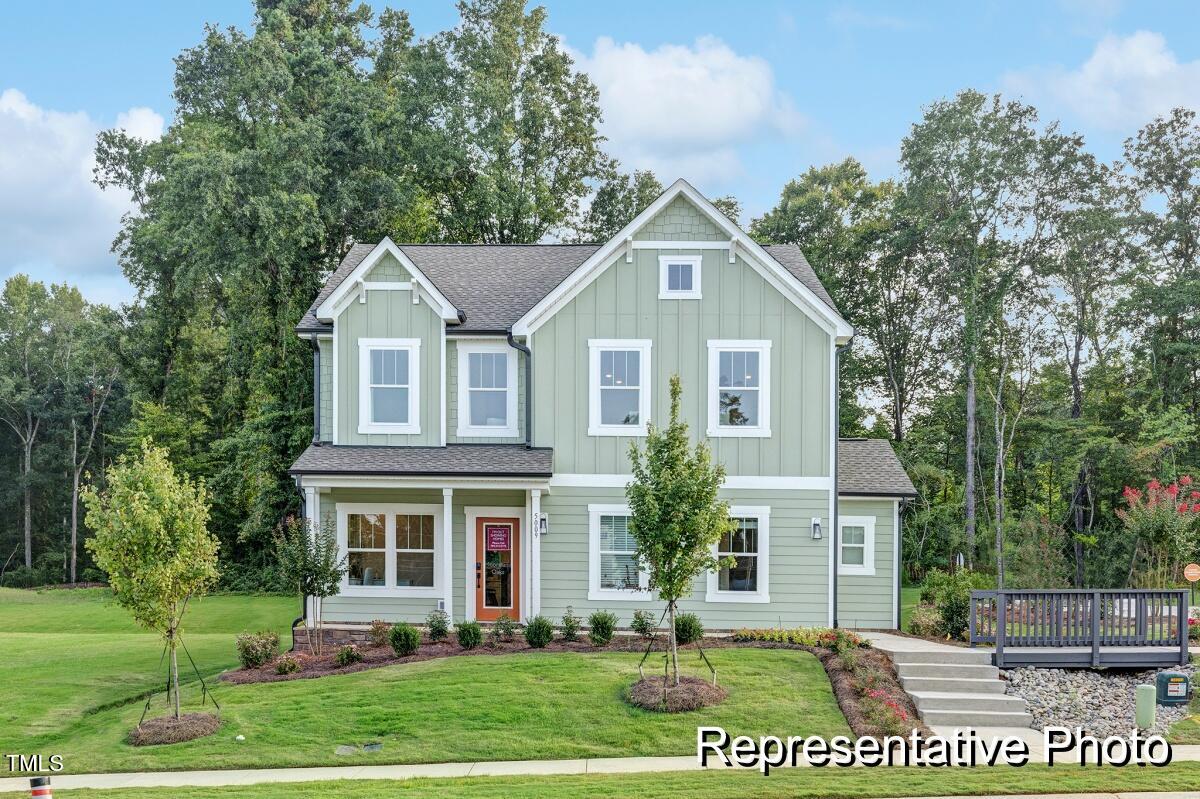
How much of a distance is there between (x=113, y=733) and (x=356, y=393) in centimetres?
813

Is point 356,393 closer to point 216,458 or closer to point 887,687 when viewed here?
point 887,687

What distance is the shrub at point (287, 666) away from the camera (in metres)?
15.9

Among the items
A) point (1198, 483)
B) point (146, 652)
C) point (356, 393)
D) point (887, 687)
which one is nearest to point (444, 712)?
point (887, 687)

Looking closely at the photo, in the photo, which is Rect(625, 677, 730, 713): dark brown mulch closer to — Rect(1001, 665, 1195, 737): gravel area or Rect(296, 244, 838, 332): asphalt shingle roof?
Rect(1001, 665, 1195, 737): gravel area

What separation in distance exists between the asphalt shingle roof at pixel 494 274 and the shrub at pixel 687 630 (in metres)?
7.01

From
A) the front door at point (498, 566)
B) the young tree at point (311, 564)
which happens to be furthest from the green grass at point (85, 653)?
the front door at point (498, 566)

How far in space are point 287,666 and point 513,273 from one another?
1029cm

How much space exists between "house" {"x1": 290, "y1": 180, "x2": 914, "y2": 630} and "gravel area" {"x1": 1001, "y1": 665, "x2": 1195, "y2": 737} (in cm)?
399

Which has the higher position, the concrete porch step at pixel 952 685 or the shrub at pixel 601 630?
the shrub at pixel 601 630

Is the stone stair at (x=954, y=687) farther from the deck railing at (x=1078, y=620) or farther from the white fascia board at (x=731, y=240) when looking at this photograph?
the white fascia board at (x=731, y=240)

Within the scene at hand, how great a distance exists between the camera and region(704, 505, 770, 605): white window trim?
59.5 feet

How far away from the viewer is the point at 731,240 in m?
18.5

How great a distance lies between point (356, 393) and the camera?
19.5m

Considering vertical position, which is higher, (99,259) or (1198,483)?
(99,259)
